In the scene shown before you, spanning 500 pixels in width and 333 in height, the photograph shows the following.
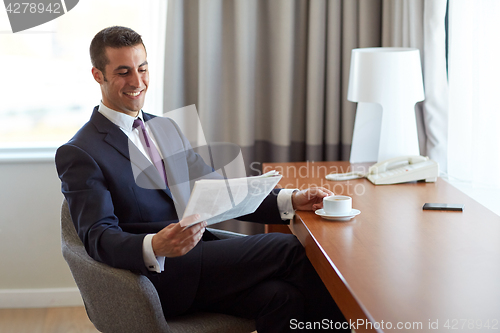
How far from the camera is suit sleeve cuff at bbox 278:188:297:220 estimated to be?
64.0 inches

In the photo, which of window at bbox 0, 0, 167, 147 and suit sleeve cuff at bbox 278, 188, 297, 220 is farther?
window at bbox 0, 0, 167, 147

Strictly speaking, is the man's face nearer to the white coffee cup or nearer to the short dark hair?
the short dark hair

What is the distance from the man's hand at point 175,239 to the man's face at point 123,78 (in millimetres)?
540

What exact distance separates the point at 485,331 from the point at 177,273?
0.88 metres

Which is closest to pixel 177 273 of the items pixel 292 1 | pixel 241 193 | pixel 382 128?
pixel 241 193

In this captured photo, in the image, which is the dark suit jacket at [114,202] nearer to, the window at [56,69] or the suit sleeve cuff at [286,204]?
the suit sleeve cuff at [286,204]

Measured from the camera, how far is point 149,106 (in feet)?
8.36

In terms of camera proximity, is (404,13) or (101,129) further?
(404,13)

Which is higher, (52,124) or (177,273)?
(52,124)

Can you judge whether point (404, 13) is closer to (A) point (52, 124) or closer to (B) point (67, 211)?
(B) point (67, 211)

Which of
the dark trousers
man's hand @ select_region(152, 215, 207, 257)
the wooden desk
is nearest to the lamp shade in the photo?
the wooden desk

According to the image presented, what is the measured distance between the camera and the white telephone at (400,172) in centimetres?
183

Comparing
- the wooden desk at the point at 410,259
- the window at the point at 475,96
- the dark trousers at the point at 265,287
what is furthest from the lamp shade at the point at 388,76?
the dark trousers at the point at 265,287

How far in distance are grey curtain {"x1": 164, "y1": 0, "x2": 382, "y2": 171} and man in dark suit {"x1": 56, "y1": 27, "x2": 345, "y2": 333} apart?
844mm
